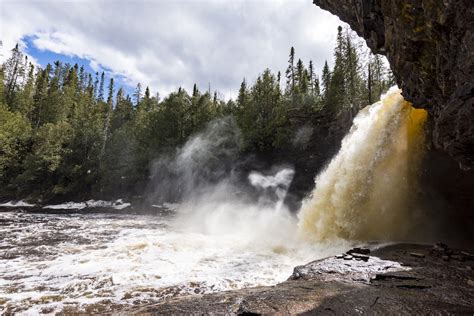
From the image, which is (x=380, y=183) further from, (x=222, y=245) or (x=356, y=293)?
(x=356, y=293)

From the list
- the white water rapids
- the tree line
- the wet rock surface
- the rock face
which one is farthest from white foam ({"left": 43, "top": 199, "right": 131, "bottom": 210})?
the rock face

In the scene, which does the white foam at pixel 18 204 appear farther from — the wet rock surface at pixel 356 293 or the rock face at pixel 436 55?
the rock face at pixel 436 55

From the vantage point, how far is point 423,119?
12445mm

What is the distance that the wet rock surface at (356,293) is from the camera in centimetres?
464

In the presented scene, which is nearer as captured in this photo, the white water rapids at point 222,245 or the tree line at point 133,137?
the white water rapids at point 222,245

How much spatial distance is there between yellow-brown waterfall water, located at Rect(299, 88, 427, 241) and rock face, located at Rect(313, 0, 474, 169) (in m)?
2.93

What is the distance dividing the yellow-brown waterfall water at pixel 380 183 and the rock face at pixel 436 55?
2933 millimetres

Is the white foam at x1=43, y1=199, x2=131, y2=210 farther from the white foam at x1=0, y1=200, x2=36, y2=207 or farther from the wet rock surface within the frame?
the wet rock surface

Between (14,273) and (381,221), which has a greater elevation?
(381,221)

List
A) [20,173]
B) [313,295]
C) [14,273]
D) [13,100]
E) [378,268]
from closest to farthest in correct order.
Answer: [313,295], [378,268], [14,273], [20,173], [13,100]

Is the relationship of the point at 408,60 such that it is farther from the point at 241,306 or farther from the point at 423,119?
the point at 241,306

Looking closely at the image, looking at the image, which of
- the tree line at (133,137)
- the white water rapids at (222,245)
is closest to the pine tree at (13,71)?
Result: the tree line at (133,137)

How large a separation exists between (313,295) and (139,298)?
14.4 feet

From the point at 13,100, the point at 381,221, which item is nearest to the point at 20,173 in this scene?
the point at 13,100
